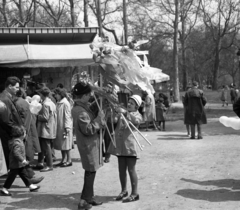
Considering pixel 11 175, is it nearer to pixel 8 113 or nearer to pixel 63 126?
pixel 8 113

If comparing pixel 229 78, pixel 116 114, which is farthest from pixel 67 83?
pixel 229 78

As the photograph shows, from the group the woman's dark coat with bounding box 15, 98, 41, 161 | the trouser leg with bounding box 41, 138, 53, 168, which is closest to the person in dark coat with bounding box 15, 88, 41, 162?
the woman's dark coat with bounding box 15, 98, 41, 161

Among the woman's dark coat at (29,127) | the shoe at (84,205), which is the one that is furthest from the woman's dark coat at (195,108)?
the shoe at (84,205)

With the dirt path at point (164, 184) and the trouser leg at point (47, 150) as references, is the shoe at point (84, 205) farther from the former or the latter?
the trouser leg at point (47, 150)

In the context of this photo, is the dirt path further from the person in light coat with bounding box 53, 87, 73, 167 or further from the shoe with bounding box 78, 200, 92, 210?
the person in light coat with bounding box 53, 87, 73, 167

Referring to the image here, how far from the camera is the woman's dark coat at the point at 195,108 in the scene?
38.0 feet

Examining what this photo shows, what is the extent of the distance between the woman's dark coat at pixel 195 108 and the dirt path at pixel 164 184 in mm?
1694

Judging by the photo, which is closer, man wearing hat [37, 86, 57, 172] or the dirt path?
the dirt path

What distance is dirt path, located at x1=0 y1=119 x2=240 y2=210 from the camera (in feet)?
18.4

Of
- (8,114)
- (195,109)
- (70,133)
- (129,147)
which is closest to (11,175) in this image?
(8,114)

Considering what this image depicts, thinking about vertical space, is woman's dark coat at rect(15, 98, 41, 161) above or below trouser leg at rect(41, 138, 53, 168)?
above

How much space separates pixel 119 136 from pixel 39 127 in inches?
112

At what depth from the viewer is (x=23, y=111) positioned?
22.8ft

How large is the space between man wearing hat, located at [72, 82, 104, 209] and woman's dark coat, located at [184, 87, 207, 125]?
661 centimetres
